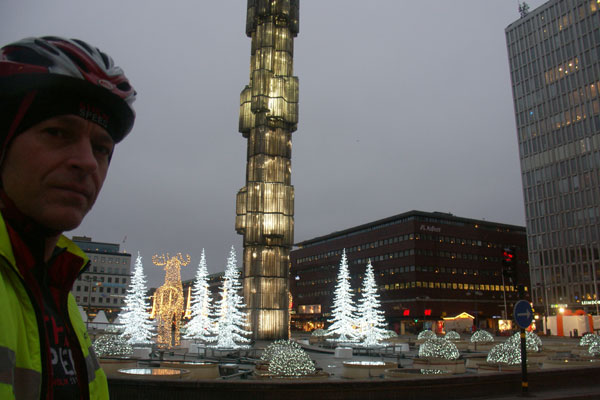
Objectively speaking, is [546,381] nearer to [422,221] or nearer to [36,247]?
[36,247]

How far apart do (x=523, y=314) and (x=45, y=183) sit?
16.0 meters

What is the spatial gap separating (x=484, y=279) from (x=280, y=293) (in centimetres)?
7646

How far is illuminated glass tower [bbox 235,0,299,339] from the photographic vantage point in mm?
48875

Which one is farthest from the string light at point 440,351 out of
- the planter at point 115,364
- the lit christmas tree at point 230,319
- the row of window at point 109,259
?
the row of window at point 109,259

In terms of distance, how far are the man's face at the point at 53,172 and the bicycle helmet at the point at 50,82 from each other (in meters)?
0.04

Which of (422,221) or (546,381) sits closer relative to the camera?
(546,381)

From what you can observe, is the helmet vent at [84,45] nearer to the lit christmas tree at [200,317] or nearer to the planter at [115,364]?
the planter at [115,364]

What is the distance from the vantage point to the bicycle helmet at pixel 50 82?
6.21ft

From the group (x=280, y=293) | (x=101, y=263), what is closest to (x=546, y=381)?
(x=280, y=293)

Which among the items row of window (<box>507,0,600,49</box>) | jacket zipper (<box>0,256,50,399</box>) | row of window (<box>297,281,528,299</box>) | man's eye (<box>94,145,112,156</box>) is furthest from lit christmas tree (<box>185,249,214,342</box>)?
row of window (<box>507,0,600,49</box>)

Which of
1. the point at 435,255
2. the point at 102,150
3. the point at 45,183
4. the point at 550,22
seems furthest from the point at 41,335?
the point at 550,22

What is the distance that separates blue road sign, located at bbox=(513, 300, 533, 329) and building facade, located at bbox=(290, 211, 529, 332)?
85384 millimetres

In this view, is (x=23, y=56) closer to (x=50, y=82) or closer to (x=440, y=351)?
(x=50, y=82)

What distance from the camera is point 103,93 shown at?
2115 mm
